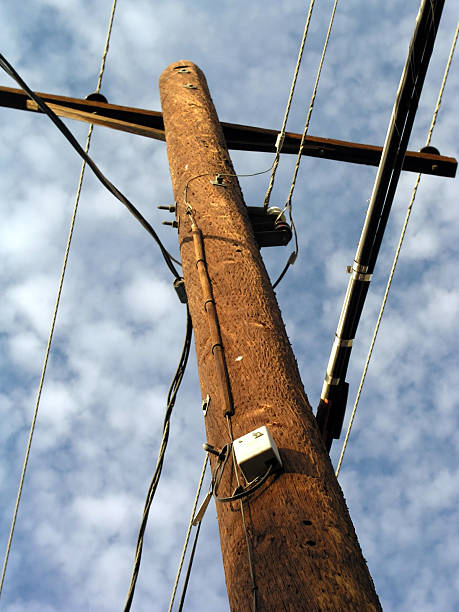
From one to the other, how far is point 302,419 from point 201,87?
2670 mm

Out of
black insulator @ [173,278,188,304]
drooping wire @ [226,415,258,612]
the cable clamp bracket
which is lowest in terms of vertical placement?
drooping wire @ [226,415,258,612]

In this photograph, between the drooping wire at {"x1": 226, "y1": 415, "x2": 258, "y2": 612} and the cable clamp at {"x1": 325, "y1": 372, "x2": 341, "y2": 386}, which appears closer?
the drooping wire at {"x1": 226, "y1": 415, "x2": 258, "y2": 612}

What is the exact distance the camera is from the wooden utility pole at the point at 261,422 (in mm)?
1517

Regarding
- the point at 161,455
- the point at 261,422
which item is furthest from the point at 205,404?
the point at 161,455

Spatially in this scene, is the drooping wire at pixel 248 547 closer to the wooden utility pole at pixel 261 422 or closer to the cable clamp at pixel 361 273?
the wooden utility pole at pixel 261 422

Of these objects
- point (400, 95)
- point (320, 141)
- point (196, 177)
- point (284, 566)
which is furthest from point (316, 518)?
point (320, 141)

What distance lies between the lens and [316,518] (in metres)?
1.64

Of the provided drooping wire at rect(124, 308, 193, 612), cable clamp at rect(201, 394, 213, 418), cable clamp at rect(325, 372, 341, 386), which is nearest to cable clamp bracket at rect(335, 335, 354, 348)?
cable clamp at rect(325, 372, 341, 386)

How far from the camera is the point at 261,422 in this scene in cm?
193

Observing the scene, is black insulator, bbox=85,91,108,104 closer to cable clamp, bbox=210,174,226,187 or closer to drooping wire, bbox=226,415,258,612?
cable clamp, bbox=210,174,226,187

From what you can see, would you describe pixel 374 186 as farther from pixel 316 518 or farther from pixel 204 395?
pixel 316 518

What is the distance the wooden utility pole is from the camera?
4.98ft

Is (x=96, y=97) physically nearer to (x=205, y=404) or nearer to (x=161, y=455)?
(x=161, y=455)

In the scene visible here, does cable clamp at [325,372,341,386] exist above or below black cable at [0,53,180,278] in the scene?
below
